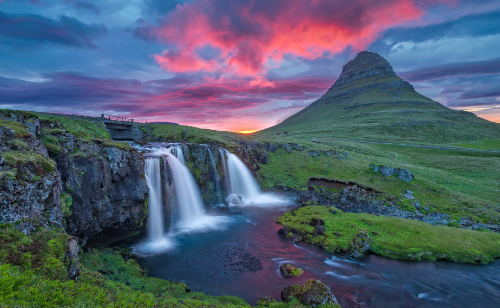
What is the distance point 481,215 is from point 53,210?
45.3 meters

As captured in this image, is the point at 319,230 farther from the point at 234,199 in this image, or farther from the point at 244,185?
the point at 244,185

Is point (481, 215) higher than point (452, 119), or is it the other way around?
point (452, 119)

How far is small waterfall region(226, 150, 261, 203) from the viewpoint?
4375cm

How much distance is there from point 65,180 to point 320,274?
2248 centimetres

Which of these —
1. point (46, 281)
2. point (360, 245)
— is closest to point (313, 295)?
point (360, 245)

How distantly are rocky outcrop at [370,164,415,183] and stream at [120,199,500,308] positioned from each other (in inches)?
916

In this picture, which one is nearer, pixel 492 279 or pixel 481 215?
pixel 492 279

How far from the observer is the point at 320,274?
1814 cm

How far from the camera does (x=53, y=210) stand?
13305 mm

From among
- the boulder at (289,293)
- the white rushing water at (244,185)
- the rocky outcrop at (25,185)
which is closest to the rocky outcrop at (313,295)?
the boulder at (289,293)

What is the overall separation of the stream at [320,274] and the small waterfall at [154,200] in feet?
5.99

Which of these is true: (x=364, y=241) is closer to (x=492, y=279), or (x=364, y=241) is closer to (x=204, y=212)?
(x=492, y=279)

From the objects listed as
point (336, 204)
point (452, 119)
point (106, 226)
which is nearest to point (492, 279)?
point (336, 204)

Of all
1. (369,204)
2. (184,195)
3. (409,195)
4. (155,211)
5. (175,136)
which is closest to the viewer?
(155,211)
